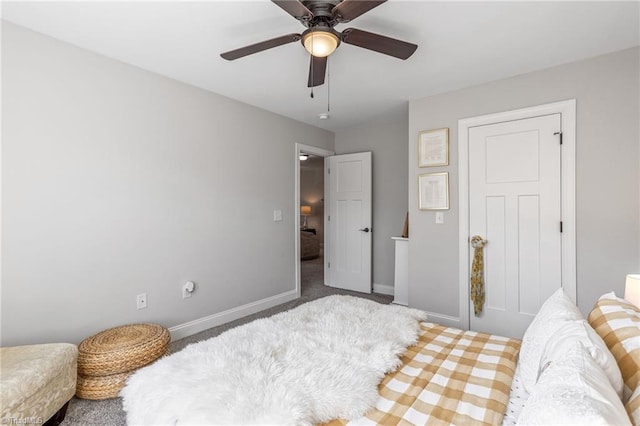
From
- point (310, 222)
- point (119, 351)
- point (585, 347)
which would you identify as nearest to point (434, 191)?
point (585, 347)

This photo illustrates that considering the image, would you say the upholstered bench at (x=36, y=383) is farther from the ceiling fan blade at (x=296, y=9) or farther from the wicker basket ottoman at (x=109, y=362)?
the ceiling fan blade at (x=296, y=9)

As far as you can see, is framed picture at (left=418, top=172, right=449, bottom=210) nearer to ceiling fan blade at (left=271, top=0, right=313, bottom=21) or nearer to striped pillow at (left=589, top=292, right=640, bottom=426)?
striped pillow at (left=589, top=292, right=640, bottom=426)

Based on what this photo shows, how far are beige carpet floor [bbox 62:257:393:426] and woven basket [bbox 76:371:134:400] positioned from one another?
0.04 m

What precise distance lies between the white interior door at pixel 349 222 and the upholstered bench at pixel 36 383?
334cm

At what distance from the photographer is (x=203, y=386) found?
1080 mm

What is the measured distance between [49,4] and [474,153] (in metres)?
3.41

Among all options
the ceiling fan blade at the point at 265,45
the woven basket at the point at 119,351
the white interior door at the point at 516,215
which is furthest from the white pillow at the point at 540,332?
the woven basket at the point at 119,351

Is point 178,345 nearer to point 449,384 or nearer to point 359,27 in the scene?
point 449,384

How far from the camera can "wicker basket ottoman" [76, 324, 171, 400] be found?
198 centimetres

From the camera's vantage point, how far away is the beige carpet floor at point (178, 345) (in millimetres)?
1828

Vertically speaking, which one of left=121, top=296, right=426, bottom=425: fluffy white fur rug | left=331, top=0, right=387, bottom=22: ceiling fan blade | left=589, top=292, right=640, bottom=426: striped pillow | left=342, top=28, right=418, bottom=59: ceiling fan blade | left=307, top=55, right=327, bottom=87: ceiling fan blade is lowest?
left=121, top=296, right=426, bottom=425: fluffy white fur rug

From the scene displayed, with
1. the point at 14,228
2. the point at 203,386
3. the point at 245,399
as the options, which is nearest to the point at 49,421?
the point at 14,228

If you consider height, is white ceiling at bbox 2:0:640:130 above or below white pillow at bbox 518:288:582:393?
above

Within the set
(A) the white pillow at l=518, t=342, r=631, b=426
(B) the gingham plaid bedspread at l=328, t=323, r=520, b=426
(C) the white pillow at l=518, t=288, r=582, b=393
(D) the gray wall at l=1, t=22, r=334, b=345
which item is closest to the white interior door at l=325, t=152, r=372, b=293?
(D) the gray wall at l=1, t=22, r=334, b=345
